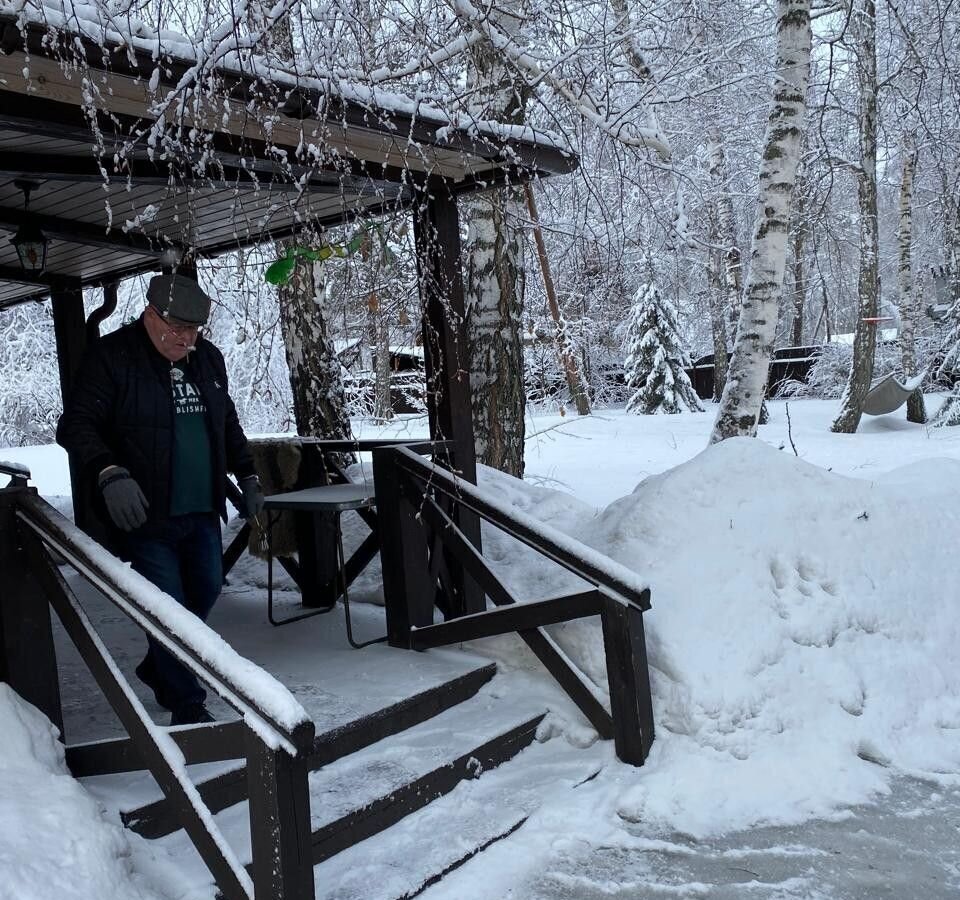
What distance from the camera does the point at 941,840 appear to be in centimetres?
316

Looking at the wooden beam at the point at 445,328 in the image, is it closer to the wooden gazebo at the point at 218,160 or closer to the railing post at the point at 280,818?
the wooden gazebo at the point at 218,160

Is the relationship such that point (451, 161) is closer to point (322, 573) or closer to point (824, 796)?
point (322, 573)

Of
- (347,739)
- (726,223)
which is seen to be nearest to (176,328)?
(347,739)

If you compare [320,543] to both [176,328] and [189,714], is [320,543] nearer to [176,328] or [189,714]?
[189,714]

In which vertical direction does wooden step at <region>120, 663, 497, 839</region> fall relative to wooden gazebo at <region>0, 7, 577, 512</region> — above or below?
below

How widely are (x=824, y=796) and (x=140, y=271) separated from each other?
5.96 meters

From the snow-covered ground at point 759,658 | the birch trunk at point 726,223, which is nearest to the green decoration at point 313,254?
the snow-covered ground at point 759,658

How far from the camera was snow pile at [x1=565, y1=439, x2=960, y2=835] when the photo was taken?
140 inches

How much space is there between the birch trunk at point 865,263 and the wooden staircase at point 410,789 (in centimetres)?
927

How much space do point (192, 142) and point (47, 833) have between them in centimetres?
210

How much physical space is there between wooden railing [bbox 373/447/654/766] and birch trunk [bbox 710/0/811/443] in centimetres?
261

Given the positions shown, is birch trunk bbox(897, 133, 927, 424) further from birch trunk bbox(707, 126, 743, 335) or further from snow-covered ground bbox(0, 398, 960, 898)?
snow-covered ground bbox(0, 398, 960, 898)

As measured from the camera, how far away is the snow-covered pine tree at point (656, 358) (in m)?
20.1

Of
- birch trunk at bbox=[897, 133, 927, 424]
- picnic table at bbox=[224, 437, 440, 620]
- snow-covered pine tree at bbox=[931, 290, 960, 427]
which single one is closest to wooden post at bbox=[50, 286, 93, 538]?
picnic table at bbox=[224, 437, 440, 620]
